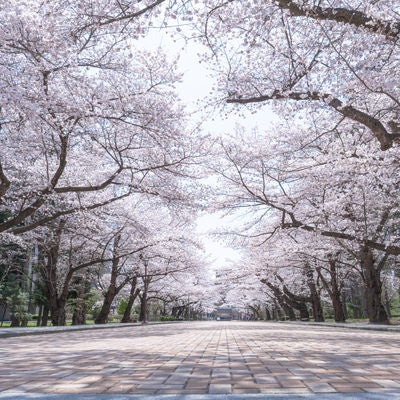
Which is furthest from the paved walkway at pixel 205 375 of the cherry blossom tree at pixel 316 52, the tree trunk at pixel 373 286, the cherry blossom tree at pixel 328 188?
the tree trunk at pixel 373 286

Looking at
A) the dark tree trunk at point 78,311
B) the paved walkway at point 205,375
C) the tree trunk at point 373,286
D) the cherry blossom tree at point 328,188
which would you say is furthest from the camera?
the dark tree trunk at point 78,311

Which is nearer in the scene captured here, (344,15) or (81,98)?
(344,15)

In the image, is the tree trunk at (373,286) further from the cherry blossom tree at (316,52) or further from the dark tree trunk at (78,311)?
the dark tree trunk at (78,311)

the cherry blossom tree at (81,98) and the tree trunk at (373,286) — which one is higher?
the cherry blossom tree at (81,98)

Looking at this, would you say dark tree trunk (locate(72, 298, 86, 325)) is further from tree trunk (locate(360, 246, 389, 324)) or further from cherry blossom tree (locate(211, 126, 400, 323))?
tree trunk (locate(360, 246, 389, 324))

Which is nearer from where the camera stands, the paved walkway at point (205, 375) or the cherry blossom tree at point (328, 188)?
the paved walkway at point (205, 375)

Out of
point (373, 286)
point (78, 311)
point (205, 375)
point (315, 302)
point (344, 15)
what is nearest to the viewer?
point (205, 375)

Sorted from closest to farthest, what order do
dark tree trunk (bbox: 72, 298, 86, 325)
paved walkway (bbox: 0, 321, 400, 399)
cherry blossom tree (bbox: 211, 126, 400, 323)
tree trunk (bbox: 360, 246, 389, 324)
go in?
paved walkway (bbox: 0, 321, 400, 399) < cherry blossom tree (bbox: 211, 126, 400, 323) < tree trunk (bbox: 360, 246, 389, 324) < dark tree trunk (bbox: 72, 298, 86, 325)

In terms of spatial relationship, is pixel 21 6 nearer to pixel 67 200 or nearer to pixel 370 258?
pixel 67 200

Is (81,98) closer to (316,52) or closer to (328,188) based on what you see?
(316,52)

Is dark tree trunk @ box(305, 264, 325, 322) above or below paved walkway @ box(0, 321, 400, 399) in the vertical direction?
above

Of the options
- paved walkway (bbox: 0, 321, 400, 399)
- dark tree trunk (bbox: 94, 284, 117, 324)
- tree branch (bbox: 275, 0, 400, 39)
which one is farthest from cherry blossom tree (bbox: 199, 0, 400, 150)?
dark tree trunk (bbox: 94, 284, 117, 324)

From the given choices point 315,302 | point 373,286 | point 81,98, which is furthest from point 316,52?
point 315,302

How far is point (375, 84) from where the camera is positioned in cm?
888
